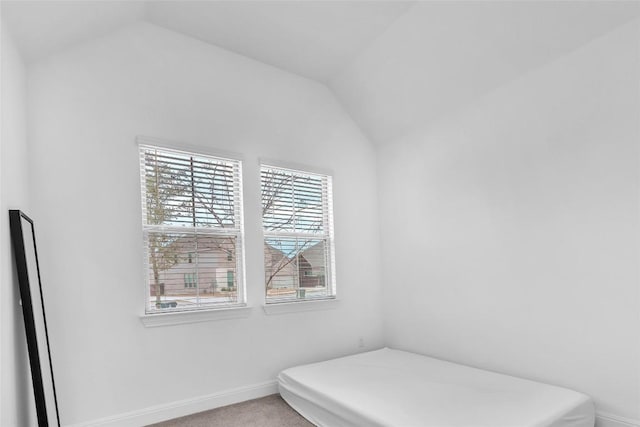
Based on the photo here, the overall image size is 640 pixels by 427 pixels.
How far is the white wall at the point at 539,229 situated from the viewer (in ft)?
8.46

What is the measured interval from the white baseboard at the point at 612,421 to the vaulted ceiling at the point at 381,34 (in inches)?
98.7

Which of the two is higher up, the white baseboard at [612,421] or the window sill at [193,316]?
the window sill at [193,316]

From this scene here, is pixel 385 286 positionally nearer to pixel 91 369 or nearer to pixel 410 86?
pixel 410 86

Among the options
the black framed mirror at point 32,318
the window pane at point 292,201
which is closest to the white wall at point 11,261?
the black framed mirror at point 32,318

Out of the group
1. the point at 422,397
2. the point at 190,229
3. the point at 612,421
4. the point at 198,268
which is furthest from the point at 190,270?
the point at 612,421

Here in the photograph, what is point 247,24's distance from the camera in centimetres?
322

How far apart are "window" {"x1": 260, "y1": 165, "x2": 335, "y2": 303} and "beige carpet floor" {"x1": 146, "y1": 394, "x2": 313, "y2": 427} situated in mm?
889

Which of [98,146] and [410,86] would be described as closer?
[98,146]

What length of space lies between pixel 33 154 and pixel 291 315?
2379 mm

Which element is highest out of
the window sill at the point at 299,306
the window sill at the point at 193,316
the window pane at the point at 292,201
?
the window pane at the point at 292,201

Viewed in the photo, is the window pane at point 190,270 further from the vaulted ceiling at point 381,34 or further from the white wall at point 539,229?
the white wall at point 539,229

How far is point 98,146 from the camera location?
286 centimetres

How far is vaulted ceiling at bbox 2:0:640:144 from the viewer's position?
2.55m

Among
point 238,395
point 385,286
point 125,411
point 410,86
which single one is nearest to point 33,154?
point 125,411
